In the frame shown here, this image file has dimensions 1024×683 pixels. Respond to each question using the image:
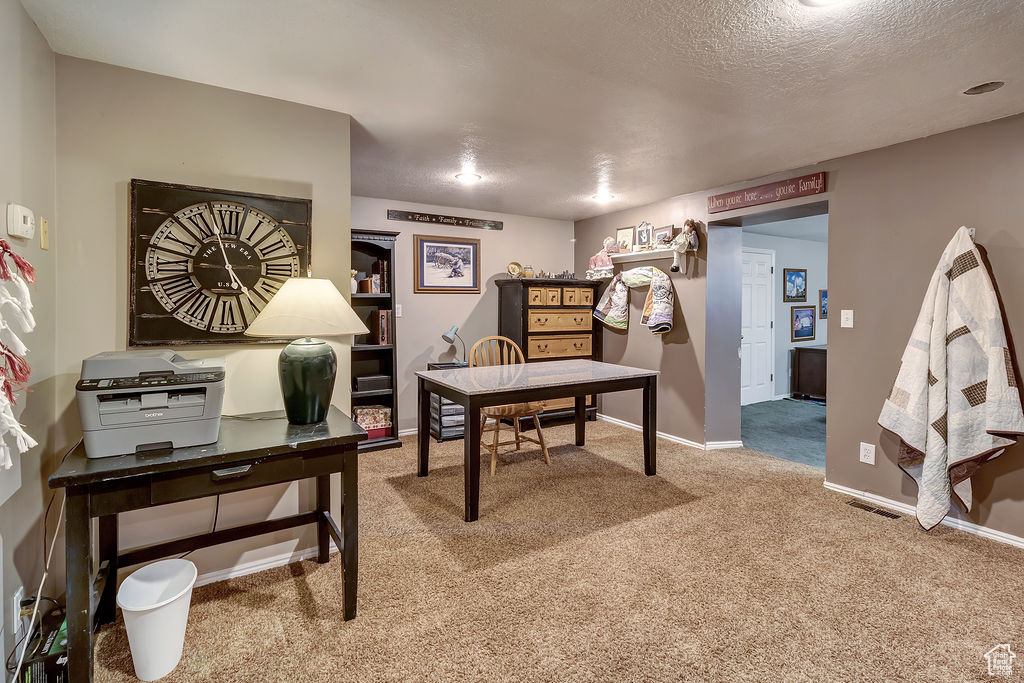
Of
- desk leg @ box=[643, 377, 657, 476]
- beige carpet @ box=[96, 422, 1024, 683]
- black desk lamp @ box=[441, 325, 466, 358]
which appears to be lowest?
beige carpet @ box=[96, 422, 1024, 683]

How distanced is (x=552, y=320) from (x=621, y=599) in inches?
124

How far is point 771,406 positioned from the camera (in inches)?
245

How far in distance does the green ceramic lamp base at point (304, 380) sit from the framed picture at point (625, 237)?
366 cm

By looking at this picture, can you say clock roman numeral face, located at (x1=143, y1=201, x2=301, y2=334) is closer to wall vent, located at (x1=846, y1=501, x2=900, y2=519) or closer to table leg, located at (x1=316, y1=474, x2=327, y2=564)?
table leg, located at (x1=316, y1=474, x2=327, y2=564)

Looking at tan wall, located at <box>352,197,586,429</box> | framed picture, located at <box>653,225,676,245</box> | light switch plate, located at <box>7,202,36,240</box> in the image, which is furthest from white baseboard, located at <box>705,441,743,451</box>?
light switch plate, located at <box>7,202,36,240</box>

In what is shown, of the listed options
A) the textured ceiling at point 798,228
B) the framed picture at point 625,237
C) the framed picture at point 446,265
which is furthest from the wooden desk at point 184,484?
the textured ceiling at point 798,228

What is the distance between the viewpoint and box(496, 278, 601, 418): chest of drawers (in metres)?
4.73

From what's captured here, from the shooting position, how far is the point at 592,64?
6.55ft

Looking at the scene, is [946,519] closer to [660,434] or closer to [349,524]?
[660,434]

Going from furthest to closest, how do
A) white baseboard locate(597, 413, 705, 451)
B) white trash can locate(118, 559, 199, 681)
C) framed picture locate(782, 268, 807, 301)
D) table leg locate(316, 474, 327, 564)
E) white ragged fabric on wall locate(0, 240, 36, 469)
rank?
1. framed picture locate(782, 268, 807, 301)
2. white baseboard locate(597, 413, 705, 451)
3. table leg locate(316, 474, 327, 564)
4. white trash can locate(118, 559, 199, 681)
5. white ragged fabric on wall locate(0, 240, 36, 469)

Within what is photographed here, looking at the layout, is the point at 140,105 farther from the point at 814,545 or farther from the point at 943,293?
the point at 943,293

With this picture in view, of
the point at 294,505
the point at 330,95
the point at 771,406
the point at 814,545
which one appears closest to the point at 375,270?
the point at 330,95

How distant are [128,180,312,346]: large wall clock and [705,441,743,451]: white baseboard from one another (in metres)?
3.62

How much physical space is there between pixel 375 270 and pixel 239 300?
222cm
